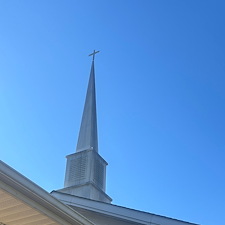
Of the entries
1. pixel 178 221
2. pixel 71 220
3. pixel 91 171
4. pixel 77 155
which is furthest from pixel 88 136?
pixel 71 220

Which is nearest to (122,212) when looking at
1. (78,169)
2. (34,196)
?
(34,196)

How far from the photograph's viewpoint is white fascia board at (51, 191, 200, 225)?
24.1 ft

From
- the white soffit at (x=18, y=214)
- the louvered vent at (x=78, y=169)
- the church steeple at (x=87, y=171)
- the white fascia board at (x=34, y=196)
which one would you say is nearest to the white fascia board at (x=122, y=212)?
the white fascia board at (x=34, y=196)

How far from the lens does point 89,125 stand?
1666cm

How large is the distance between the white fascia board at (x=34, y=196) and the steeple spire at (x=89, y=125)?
10502mm

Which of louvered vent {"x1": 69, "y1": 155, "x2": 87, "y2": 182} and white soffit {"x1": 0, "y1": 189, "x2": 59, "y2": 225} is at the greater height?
louvered vent {"x1": 69, "y1": 155, "x2": 87, "y2": 182}

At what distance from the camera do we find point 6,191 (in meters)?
3.66

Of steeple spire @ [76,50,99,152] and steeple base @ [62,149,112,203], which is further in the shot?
steeple spire @ [76,50,99,152]

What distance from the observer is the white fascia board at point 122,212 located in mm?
7332

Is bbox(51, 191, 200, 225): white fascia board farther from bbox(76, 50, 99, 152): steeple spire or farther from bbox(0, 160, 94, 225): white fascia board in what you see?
bbox(76, 50, 99, 152): steeple spire

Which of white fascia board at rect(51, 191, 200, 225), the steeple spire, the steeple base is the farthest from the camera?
the steeple spire

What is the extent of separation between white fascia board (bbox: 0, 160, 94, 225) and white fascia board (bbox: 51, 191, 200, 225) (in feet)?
10.8

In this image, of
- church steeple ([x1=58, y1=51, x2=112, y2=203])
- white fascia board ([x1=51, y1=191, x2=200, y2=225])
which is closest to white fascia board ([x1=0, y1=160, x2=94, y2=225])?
white fascia board ([x1=51, y1=191, x2=200, y2=225])

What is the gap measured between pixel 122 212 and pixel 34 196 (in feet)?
14.0
